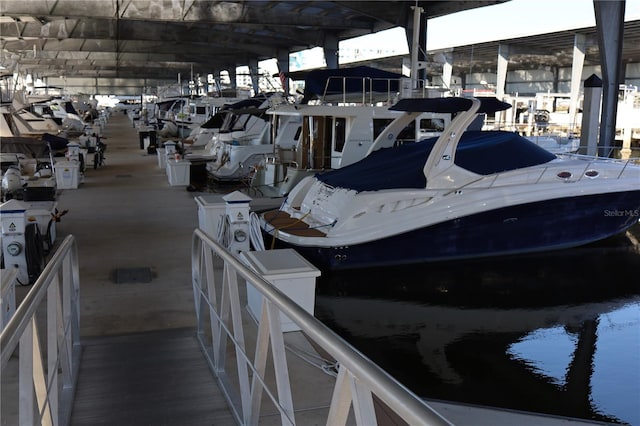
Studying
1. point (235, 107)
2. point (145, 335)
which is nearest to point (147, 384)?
point (145, 335)

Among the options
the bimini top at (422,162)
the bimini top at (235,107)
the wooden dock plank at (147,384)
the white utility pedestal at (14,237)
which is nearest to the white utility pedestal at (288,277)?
the wooden dock plank at (147,384)

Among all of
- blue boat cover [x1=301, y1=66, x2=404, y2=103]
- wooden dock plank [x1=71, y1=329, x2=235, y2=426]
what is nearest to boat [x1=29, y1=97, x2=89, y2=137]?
blue boat cover [x1=301, y1=66, x2=404, y2=103]

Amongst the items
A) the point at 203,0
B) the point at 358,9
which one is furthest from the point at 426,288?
the point at 203,0

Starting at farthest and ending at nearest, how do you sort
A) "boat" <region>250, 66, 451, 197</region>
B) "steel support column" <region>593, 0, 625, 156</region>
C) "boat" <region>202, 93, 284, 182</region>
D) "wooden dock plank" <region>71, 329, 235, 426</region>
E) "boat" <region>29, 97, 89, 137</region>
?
"boat" <region>29, 97, 89, 137</region>
"boat" <region>202, 93, 284, 182</region>
"steel support column" <region>593, 0, 625, 156</region>
"boat" <region>250, 66, 451, 197</region>
"wooden dock plank" <region>71, 329, 235, 426</region>

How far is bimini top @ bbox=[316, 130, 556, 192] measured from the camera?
387 inches

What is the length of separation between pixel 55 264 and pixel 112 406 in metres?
1.05

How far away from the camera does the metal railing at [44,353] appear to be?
2670 millimetres

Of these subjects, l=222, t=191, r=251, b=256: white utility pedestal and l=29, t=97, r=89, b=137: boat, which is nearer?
l=222, t=191, r=251, b=256: white utility pedestal

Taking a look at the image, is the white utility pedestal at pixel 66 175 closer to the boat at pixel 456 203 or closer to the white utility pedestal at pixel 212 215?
the boat at pixel 456 203

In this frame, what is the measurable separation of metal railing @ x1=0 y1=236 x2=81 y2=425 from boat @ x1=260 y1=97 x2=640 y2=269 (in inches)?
193

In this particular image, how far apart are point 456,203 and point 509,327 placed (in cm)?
216

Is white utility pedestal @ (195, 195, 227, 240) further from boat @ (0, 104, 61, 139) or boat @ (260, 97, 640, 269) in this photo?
boat @ (0, 104, 61, 139)

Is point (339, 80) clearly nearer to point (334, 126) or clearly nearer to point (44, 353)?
point (334, 126)

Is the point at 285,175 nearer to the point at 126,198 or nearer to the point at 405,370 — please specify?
the point at 126,198
